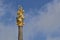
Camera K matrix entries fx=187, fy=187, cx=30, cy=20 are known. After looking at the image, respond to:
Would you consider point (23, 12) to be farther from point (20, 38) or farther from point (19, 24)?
point (20, 38)

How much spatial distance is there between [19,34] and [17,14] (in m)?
4.58

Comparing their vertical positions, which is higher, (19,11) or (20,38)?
(19,11)

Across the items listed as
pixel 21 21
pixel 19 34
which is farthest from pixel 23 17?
pixel 19 34

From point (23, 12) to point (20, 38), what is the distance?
5.96 m

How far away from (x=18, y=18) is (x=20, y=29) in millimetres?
2533

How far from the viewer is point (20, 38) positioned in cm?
4172

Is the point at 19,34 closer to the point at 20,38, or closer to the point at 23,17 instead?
the point at 20,38

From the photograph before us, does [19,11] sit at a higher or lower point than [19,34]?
higher

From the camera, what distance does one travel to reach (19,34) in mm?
42000

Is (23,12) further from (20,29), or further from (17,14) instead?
(20,29)

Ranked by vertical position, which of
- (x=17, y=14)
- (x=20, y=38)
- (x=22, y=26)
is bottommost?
(x=20, y=38)

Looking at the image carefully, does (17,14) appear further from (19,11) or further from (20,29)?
(20,29)

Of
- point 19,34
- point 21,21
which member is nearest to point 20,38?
point 19,34

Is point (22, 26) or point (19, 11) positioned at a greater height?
point (19, 11)
